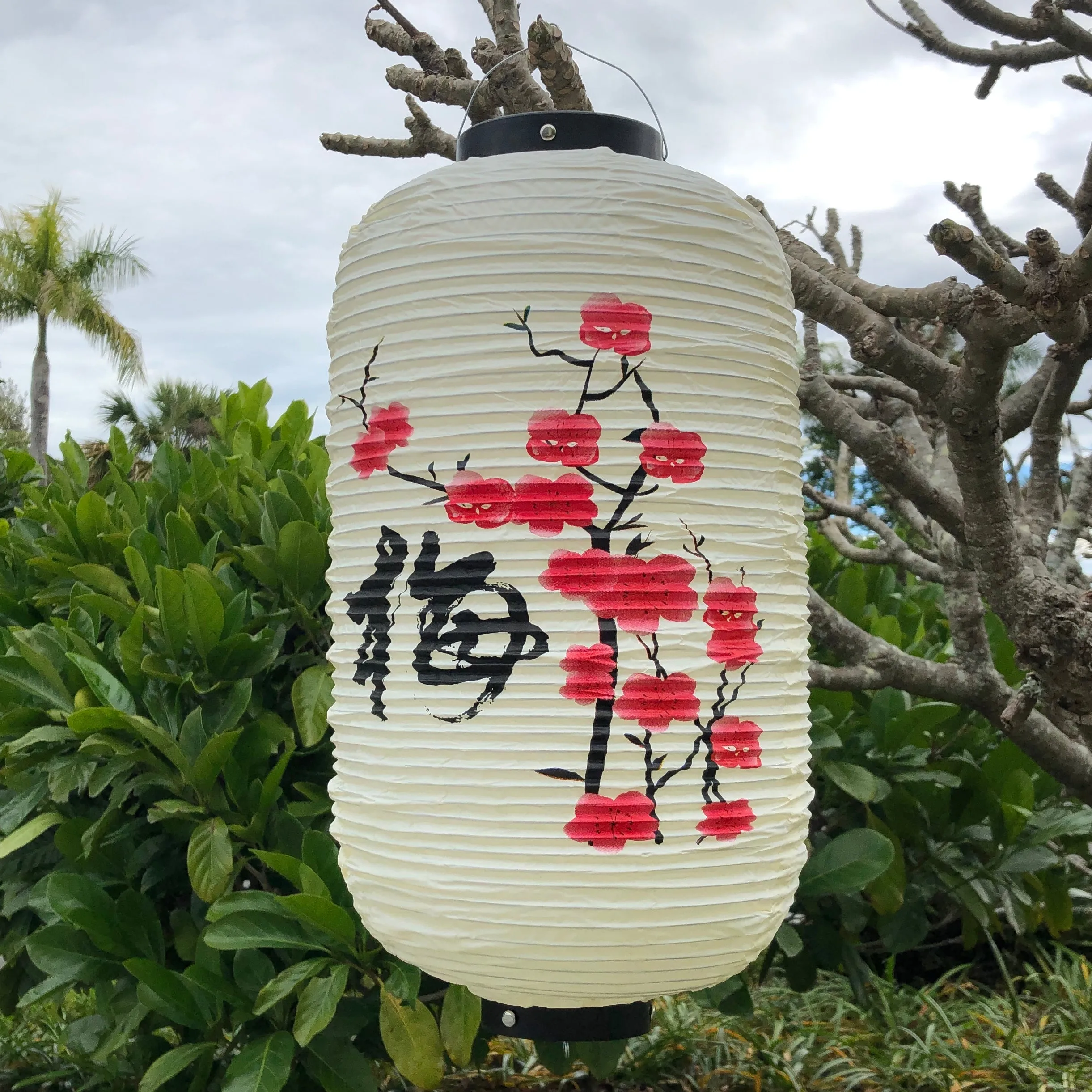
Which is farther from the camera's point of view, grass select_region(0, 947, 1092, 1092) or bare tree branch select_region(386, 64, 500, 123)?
grass select_region(0, 947, 1092, 1092)

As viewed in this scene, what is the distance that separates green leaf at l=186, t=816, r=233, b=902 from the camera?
1980 mm

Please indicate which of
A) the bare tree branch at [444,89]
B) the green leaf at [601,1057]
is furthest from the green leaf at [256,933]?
the bare tree branch at [444,89]

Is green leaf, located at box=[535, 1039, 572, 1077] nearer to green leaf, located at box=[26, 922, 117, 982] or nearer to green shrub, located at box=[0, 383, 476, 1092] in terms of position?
green shrub, located at box=[0, 383, 476, 1092]

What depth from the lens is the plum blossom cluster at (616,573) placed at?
132 centimetres

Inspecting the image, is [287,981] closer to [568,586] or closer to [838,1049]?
[568,586]

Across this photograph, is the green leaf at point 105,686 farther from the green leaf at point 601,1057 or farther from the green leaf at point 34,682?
the green leaf at point 601,1057

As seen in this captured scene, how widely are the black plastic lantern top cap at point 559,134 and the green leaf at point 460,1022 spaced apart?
1.37 m

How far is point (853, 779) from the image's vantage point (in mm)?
2594

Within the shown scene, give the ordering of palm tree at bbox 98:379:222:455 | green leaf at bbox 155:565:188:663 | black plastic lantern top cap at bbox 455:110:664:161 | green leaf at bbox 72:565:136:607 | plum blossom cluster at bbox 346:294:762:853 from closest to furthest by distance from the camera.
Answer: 1. plum blossom cluster at bbox 346:294:762:853
2. black plastic lantern top cap at bbox 455:110:664:161
3. green leaf at bbox 155:565:188:663
4. green leaf at bbox 72:565:136:607
5. palm tree at bbox 98:379:222:455

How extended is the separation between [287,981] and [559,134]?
146cm

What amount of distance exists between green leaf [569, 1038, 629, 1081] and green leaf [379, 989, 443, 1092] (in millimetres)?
373

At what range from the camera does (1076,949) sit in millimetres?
3375

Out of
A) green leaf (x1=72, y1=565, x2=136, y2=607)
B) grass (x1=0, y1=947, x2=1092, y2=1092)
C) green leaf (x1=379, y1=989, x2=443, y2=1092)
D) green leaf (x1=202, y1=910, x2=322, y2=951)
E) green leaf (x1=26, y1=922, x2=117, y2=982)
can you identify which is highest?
green leaf (x1=72, y1=565, x2=136, y2=607)

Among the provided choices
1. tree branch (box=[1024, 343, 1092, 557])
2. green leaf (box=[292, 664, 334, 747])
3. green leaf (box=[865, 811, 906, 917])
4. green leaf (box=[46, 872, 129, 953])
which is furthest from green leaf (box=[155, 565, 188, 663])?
tree branch (box=[1024, 343, 1092, 557])
